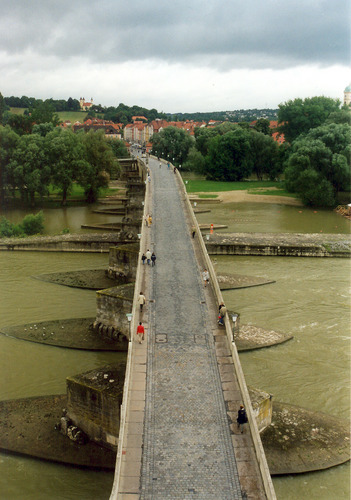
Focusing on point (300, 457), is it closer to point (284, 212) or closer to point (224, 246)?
point (224, 246)

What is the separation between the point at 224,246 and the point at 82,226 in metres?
→ 15.4

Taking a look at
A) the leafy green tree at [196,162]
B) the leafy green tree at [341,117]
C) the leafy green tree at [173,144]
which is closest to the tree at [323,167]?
the leafy green tree at [341,117]

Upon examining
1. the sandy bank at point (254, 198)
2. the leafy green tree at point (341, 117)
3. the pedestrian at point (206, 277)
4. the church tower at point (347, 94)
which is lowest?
the pedestrian at point (206, 277)

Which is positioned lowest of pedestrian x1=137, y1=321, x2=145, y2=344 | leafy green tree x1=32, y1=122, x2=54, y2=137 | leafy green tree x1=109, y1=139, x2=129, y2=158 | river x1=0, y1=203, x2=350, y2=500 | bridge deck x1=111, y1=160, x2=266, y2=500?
river x1=0, y1=203, x2=350, y2=500

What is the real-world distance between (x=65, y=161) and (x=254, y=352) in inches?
1621

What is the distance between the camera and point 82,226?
46.1 metres

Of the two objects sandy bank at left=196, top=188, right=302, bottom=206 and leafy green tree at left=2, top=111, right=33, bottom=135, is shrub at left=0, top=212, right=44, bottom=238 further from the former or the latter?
leafy green tree at left=2, top=111, right=33, bottom=135

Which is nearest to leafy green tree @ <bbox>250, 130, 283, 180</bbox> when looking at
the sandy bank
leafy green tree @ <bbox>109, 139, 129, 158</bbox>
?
the sandy bank

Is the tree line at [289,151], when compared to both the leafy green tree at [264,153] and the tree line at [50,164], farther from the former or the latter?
the tree line at [50,164]

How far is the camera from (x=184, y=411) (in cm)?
1223

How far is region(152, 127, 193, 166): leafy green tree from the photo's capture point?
9244 cm

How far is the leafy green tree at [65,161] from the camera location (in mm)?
55344

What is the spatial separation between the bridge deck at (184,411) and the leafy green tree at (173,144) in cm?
7572

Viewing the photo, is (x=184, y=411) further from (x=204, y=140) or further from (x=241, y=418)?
(x=204, y=140)
